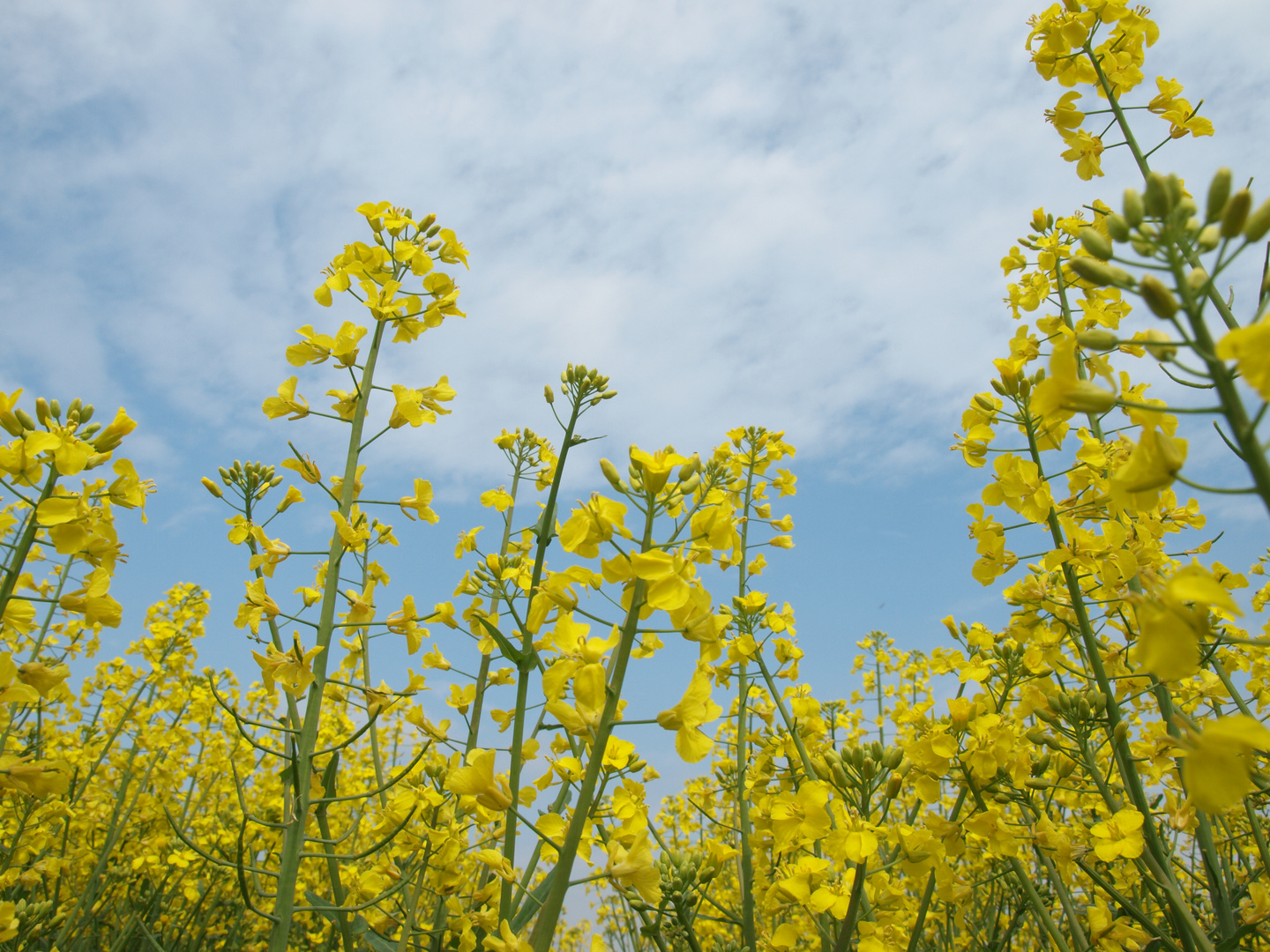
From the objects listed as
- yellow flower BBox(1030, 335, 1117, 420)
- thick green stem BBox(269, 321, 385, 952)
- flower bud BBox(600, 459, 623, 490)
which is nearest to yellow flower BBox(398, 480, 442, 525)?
thick green stem BBox(269, 321, 385, 952)

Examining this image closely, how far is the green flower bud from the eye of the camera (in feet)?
4.93

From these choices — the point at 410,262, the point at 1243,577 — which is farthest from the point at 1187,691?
the point at 410,262

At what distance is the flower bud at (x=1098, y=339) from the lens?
1522 millimetres

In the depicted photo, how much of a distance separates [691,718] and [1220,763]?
3.63 feet

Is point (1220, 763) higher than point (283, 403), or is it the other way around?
point (283, 403)

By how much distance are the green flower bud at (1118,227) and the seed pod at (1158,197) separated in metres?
0.05

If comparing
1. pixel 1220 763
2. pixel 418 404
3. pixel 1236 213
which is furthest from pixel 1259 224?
pixel 418 404

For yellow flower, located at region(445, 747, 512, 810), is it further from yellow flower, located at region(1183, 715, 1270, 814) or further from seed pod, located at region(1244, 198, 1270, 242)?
seed pod, located at region(1244, 198, 1270, 242)

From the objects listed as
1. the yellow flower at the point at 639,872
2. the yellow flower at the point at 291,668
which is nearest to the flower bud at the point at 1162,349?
the yellow flower at the point at 639,872

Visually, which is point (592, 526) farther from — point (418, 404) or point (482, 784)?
point (418, 404)

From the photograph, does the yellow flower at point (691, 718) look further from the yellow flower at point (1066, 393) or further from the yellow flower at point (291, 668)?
the yellow flower at point (291, 668)

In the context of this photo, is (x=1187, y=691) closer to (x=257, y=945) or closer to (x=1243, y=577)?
(x=1243, y=577)

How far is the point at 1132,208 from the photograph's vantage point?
4.86 ft

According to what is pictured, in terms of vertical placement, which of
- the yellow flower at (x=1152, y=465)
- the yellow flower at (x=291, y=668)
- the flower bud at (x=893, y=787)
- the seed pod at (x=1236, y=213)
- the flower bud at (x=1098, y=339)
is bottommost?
the flower bud at (x=893, y=787)
